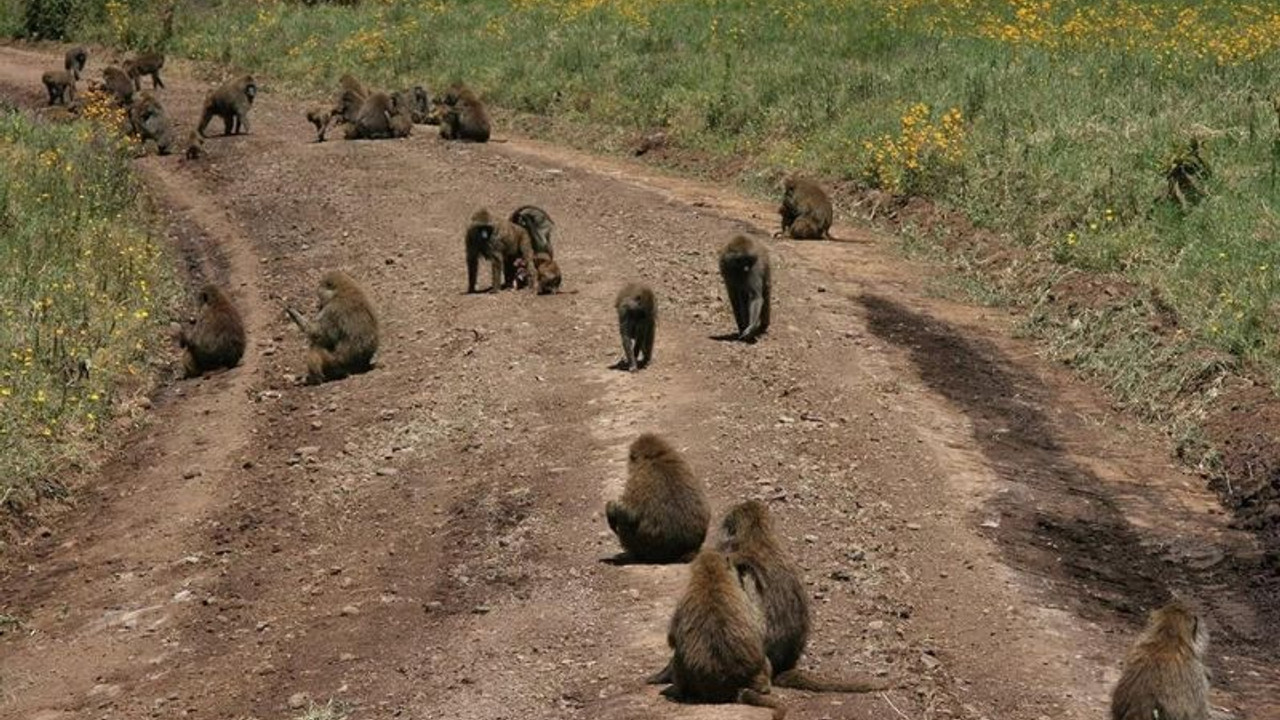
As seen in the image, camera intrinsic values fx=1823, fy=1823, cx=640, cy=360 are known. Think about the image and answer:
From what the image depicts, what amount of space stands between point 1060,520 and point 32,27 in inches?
1420

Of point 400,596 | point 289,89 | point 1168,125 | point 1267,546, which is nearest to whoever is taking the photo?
point 400,596

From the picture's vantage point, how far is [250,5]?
136ft

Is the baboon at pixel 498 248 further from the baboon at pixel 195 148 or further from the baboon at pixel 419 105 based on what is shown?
the baboon at pixel 419 105

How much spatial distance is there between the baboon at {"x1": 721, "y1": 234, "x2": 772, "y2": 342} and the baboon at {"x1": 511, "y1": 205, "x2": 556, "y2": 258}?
2952 mm

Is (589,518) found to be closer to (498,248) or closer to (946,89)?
(498,248)

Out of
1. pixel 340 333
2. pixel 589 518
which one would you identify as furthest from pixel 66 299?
pixel 589 518

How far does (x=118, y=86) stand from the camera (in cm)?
3134

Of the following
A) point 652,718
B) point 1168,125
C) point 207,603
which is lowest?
point 207,603

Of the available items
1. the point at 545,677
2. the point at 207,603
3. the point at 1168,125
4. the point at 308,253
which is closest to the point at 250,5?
the point at 308,253

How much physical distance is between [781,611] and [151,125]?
22107 millimetres

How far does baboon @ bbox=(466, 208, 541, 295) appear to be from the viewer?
18156mm

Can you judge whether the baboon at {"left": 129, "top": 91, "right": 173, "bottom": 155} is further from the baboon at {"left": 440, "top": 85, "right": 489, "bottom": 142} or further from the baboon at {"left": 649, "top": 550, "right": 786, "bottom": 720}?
the baboon at {"left": 649, "top": 550, "right": 786, "bottom": 720}

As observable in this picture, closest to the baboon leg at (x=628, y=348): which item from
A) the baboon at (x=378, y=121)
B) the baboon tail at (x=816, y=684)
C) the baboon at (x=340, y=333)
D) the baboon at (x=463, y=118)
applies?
the baboon at (x=340, y=333)

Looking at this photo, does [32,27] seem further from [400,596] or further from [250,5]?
[400,596]
